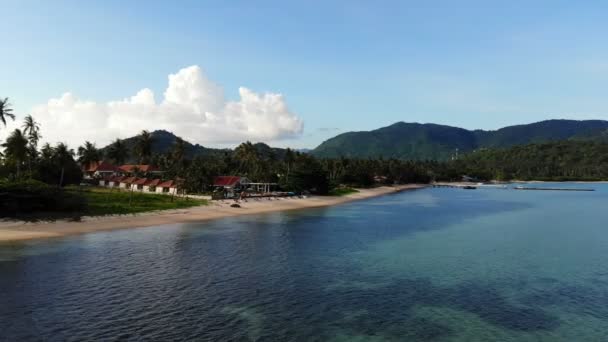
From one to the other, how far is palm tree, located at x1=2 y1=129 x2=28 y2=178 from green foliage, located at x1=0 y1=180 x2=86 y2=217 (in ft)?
120

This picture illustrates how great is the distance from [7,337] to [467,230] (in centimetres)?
6137

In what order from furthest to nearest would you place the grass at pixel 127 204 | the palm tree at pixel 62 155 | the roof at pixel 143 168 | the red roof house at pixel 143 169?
the roof at pixel 143 168
the red roof house at pixel 143 169
the palm tree at pixel 62 155
the grass at pixel 127 204

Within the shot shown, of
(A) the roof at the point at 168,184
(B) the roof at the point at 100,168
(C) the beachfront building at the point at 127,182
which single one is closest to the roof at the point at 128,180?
(C) the beachfront building at the point at 127,182

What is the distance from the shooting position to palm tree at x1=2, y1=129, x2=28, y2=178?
8981 cm

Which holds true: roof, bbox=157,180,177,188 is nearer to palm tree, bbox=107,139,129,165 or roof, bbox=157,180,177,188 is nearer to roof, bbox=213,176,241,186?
roof, bbox=213,176,241,186

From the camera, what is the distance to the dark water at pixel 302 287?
2359 centimetres

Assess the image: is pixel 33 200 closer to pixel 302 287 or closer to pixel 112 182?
pixel 302 287

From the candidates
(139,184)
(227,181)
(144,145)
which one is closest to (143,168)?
(144,145)

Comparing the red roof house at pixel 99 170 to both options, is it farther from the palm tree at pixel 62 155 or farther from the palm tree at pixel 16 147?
the palm tree at pixel 16 147

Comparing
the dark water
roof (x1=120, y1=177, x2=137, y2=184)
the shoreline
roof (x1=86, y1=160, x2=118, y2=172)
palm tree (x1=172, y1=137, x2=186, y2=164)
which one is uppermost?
palm tree (x1=172, y1=137, x2=186, y2=164)

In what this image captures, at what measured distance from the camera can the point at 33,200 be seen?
2347 inches

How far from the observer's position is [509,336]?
23078mm

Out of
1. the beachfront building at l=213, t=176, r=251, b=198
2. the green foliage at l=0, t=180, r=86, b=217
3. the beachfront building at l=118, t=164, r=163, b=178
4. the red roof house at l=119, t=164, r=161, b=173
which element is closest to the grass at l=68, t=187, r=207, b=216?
the green foliage at l=0, t=180, r=86, b=217

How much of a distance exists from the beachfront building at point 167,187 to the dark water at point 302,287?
50.2 meters
